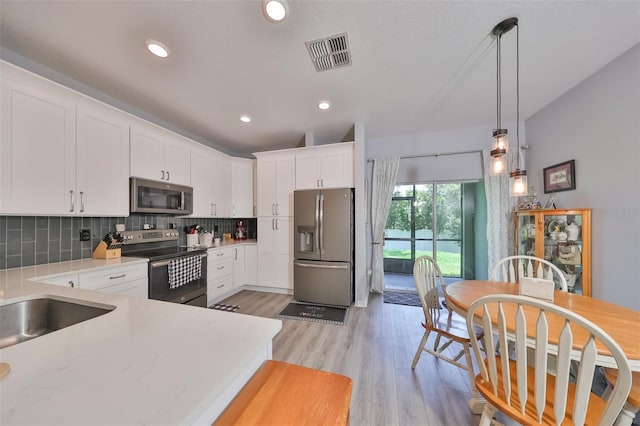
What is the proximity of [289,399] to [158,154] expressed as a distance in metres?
2.95

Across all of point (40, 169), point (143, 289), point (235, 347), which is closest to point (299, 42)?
point (235, 347)

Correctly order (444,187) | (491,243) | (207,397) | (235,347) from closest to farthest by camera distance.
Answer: (207,397) → (235,347) → (491,243) → (444,187)

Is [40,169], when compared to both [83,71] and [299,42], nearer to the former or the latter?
[83,71]

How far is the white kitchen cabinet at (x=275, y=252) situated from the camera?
352 centimetres

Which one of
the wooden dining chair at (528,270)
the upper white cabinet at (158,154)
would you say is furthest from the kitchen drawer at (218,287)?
the wooden dining chair at (528,270)

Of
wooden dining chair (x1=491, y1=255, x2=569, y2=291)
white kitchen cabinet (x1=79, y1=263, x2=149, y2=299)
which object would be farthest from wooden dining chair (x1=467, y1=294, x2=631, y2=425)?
white kitchen cabinet (x1=79, y1=263, x2=149, y2=299)

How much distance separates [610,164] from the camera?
6.71 ft

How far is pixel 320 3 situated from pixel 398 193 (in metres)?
3.02

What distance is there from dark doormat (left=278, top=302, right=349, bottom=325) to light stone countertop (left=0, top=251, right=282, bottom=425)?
79.0 inches

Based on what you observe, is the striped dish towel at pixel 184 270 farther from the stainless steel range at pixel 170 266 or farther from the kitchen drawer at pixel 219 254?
the kitchen drawer at pixel 219 254

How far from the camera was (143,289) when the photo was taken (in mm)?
2139

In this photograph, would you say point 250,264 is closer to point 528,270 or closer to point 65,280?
point 65,280

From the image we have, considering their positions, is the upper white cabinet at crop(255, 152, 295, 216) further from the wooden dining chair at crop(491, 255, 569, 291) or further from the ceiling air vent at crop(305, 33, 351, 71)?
the wooden dining chair at crop(491, 255, 569, 291)

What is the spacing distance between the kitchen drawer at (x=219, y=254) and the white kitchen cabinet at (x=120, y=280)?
89 cm
